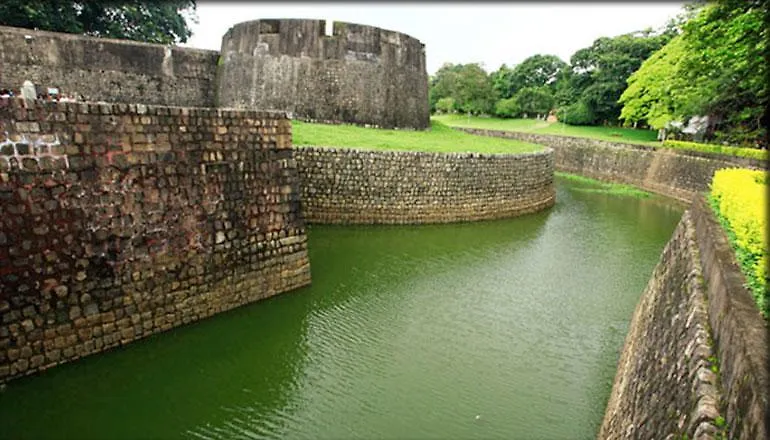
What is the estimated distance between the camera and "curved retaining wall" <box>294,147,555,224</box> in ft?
37.4

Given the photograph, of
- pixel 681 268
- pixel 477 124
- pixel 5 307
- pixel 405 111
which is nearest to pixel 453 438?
pixel 681 268

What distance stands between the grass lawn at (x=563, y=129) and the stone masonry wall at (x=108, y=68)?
1450 centimetres

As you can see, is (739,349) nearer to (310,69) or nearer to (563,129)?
(310,69)

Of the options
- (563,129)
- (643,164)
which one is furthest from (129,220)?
Answer: (563,129)

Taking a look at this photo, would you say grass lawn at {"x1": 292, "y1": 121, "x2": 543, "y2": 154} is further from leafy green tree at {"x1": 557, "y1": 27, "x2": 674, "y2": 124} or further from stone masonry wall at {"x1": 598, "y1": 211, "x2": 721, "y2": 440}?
leafy green tree at {"x1": 557, "y1": 27, "x2": 674, "y2": 124}

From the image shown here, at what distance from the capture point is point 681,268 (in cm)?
484

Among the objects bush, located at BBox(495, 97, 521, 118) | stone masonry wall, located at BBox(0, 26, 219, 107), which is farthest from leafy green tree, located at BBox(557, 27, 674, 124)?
stone masonry wall, located at BBox(0, 26, 219, 107)

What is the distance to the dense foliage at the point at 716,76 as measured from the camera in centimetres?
651

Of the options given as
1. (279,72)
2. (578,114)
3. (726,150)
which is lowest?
(726,150)

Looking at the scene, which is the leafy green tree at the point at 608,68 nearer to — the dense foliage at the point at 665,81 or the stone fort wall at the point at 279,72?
the dense foliage at the point at 665,81

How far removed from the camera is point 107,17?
18953 millimetres

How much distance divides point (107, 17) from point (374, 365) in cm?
2031

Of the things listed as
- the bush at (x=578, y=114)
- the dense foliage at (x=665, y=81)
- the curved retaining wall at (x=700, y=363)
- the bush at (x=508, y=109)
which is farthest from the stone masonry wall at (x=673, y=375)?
the bush at (x=508, y=109)

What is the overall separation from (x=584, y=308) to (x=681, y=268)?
2577mm
